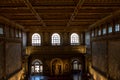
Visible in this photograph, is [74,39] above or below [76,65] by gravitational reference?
above

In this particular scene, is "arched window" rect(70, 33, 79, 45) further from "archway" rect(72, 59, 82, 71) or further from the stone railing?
"archway" rect(72, 59, 82, 71)

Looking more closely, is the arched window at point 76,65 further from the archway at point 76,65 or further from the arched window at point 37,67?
the arched window at point 37,67

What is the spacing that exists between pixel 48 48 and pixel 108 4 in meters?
23.3

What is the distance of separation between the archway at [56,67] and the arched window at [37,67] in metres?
2.05

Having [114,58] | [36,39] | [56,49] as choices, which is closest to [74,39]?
[56,49]

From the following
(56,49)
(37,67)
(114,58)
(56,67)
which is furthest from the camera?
(56,67)

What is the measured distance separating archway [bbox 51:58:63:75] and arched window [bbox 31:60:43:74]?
6.72 feet

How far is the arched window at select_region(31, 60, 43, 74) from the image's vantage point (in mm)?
35250

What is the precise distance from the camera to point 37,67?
116ft

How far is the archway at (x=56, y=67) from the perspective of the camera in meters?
35.5

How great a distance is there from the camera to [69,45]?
3575 cm

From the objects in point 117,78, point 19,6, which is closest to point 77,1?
point 19,6

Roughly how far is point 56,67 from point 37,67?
3.25 m

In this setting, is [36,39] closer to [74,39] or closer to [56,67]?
[56,67]
